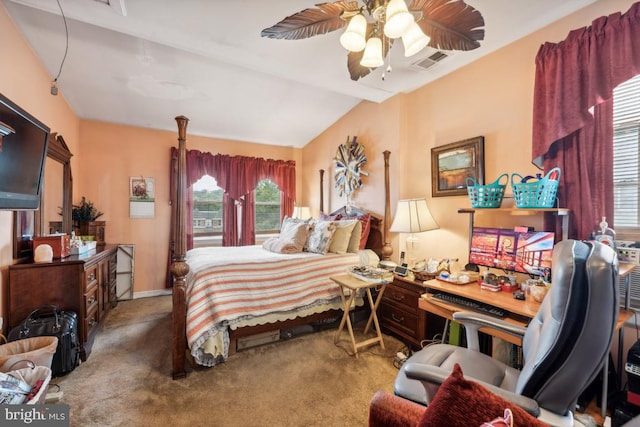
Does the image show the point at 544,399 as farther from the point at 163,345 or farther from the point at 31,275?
the point at 31,275

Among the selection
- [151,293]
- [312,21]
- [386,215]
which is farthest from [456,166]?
[151,293]

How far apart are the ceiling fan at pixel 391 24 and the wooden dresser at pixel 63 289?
7.99 feet

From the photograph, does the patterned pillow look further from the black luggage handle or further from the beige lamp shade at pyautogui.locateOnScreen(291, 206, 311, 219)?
the black luggage handle

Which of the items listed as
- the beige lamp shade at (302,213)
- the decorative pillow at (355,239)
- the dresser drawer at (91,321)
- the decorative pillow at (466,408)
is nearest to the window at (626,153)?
the decorative pillow at (466,408)

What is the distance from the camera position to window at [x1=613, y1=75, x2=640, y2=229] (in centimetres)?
158

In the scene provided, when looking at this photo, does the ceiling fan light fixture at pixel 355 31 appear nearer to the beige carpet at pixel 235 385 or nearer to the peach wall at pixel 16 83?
the beige carpet at pixel 235 385

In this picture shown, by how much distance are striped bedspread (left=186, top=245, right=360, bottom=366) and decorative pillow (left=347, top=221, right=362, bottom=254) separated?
0.86ft

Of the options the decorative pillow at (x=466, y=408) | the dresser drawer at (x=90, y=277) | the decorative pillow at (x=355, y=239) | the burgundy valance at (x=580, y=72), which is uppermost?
the burgundy valance at (x=580, y=72)

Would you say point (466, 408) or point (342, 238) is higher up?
point (342, 238)

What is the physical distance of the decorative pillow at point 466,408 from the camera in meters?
0.58

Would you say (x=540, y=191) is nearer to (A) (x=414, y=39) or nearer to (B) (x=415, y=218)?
(B) (x=415, y=218)

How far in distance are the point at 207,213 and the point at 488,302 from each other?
410 centimetres

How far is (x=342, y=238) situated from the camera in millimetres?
3109

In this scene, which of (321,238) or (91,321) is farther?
(321,238)
